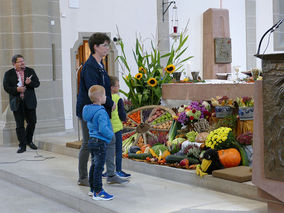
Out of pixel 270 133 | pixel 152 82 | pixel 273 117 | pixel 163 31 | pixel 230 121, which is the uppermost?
pixel 163 31

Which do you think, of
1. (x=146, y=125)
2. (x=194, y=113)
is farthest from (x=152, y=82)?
(x=194, y=113)

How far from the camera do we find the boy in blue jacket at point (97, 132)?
4.62 meters

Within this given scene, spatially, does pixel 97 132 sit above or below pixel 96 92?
below

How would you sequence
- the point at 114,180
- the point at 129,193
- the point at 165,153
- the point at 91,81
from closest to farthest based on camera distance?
the point at 91,81 → the point at 129,193 → the point at 114,180 → the point at 165,153

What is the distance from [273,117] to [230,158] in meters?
1.61

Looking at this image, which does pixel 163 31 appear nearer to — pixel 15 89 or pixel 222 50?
pixel 222 50

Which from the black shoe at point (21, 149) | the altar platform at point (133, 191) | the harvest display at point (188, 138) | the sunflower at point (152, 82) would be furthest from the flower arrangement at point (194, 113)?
the black shoe at point (21, 149)

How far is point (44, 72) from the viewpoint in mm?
9281

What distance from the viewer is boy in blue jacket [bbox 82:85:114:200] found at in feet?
15.2

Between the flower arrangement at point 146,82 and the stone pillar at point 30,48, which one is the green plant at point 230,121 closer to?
the flower arrangement at point 146,82

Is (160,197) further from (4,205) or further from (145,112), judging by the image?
(145,112)

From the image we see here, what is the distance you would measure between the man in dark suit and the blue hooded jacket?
3.63 m

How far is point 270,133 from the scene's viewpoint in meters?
3.88

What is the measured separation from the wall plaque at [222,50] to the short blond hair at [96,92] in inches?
332
